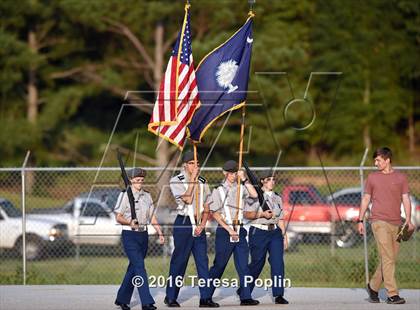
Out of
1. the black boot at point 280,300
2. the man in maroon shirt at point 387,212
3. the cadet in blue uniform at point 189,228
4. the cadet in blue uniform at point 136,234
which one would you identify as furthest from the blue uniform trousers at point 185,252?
the man in maroon shirt at point 387,212

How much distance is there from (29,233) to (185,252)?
339 inches

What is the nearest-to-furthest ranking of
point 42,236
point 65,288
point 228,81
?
1. point 228,81
2. point 65,288
3. point 42,236

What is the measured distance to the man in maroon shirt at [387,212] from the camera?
45.0 feet

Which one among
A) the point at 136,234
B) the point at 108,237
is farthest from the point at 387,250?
the point at 108,237

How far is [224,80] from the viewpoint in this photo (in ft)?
49.3

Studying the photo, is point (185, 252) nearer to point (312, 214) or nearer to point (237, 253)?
point (237, 253)

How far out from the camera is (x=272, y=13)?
39969 millimetres

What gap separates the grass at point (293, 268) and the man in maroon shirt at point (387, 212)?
3542 mm

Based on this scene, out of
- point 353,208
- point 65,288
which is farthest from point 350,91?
point 65,288

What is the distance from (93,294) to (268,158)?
23.1 metres

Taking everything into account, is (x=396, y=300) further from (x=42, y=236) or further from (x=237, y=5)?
(x=237, y=5)

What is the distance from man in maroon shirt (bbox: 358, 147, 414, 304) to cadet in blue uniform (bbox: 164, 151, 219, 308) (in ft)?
6.85

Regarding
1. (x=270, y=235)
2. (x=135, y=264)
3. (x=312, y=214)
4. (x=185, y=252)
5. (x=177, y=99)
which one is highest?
(x=177, y=99)

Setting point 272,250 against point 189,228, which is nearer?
point 189,228
